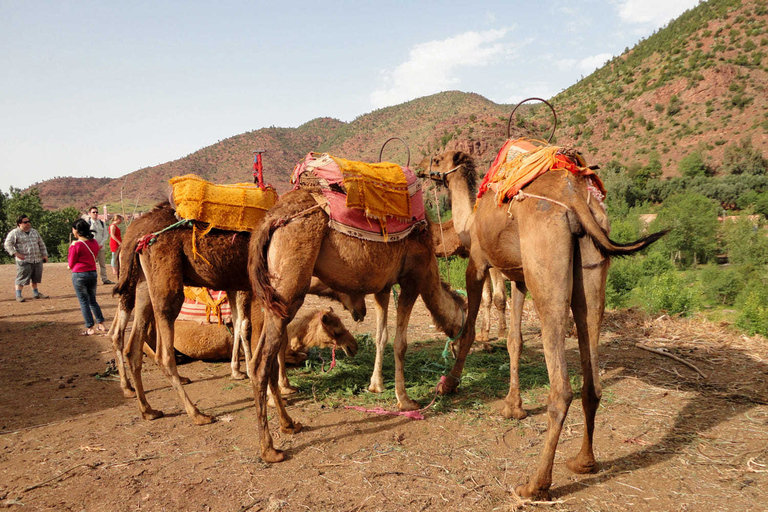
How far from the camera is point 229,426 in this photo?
4785mm

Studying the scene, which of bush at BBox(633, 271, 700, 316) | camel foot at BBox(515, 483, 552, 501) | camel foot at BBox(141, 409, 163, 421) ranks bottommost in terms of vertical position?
bush at BBox(633, 271, 700, 316)

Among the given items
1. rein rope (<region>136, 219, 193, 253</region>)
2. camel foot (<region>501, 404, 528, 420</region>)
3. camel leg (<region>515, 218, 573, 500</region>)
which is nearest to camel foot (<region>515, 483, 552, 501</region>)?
camel leg (<region>515, 218, 573, 500</region>)

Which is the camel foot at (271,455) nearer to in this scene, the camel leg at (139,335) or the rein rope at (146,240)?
the camel leg at (139,335)

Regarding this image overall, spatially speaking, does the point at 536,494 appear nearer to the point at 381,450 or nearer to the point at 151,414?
the point at 381,450

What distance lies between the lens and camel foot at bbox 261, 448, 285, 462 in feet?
13.0

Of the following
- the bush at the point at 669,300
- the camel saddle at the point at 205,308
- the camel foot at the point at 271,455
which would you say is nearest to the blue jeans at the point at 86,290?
the camel saddle at the point at 205,308

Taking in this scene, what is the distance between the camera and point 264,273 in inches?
160

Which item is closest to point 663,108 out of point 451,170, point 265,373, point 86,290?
point 451,170

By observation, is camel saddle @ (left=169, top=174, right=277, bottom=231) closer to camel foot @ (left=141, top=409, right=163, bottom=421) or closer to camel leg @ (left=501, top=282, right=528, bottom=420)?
camel foot @ (left=141, top=409, right=163, bottom=421)

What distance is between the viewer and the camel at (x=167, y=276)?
493 cm

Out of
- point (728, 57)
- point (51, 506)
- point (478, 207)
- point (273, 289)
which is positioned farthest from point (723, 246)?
point (728, 57)

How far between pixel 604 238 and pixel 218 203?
410 centimetres

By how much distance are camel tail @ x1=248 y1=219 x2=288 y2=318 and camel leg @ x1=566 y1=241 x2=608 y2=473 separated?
248 centimetres

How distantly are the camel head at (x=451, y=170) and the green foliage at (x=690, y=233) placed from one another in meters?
16.3
